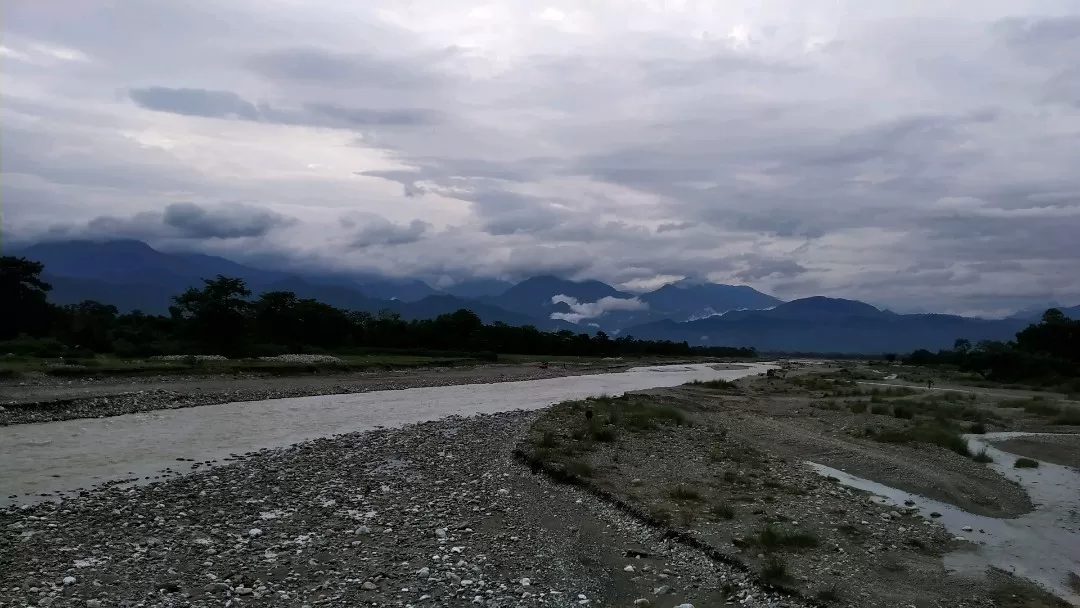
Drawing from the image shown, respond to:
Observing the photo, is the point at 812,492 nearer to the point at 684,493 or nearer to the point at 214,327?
the point at 684,493

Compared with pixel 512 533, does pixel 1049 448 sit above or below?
below

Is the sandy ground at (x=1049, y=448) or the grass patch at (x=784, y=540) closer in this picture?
the grass patch at (x=784, y=540)

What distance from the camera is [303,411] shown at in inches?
1320

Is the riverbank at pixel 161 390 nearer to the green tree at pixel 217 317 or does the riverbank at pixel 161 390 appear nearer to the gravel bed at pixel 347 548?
the gravel bed at pixel 347 548

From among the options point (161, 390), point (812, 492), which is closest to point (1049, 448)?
point (812, 492)

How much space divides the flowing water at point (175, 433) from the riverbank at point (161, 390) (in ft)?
4.58

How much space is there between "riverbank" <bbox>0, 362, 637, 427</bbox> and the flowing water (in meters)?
1.40

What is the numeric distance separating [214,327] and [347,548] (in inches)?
2538

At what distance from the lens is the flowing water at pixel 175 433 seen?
17.2 meters

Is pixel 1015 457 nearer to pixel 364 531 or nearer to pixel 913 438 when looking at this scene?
pixel 913 438

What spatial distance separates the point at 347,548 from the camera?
442 inches

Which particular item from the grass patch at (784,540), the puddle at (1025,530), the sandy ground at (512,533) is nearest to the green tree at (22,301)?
the sandy ground at (512,533)

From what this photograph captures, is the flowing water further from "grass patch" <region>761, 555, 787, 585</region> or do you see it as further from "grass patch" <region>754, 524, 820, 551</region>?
"grass patch" <region>754, 524, 820, 551</region>

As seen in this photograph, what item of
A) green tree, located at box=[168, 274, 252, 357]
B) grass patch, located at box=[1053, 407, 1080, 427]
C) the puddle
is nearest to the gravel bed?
the puddle
